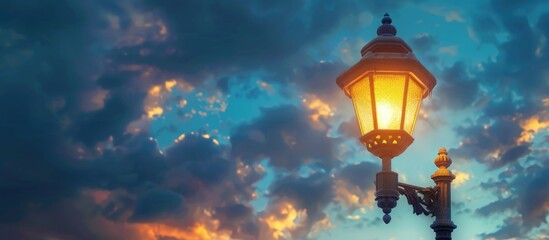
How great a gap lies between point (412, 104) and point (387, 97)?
384 mm

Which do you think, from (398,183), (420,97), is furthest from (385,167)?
(420,97)

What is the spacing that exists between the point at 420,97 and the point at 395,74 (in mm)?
557

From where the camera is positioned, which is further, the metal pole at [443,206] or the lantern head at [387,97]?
the metal pole at [443,206]

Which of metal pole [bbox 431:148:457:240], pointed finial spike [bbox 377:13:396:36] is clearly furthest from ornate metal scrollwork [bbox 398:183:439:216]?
pointed finial spike [bbox 377:13:396:36]

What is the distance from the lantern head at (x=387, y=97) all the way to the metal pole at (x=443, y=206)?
3.65 ft

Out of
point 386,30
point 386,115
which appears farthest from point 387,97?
point 386,30

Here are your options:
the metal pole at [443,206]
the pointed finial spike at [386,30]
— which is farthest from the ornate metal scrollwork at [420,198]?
the pointed finial spike at [386,30]

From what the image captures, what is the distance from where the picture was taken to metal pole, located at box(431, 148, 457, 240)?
959 centimetres

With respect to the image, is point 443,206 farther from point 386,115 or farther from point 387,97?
point 387,97

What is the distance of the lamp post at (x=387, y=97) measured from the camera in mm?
8789

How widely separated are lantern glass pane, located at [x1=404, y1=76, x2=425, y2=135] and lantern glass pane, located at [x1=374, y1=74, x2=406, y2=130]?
0.11 metres

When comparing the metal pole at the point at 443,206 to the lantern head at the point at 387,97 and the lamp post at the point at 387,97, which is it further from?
the lantern head at the point at 387,97

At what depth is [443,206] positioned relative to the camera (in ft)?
31.9

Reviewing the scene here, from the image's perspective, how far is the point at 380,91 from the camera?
8.82m
